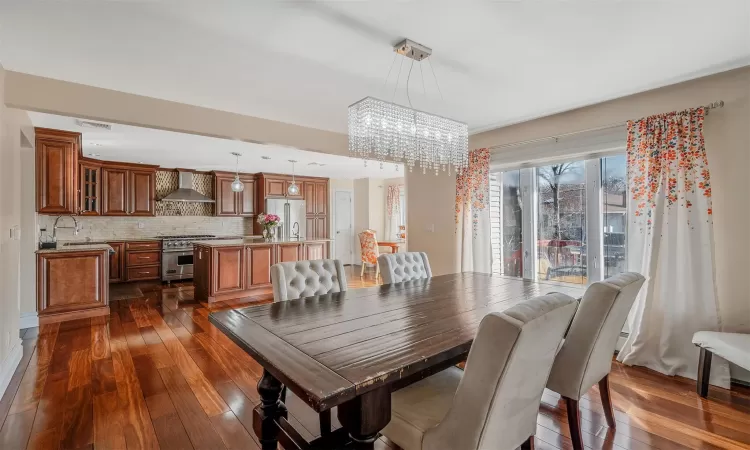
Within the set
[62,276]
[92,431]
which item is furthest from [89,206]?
[92,431]

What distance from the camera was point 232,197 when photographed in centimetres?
723

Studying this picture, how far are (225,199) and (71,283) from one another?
341 cm

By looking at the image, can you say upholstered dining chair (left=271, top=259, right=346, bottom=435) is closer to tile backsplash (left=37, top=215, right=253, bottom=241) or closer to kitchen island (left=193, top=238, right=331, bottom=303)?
kitchen island (left=193, top=238, right=331, bottom=303)

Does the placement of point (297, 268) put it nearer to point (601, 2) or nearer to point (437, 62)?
point (437, 62)

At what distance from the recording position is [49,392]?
7.49ft

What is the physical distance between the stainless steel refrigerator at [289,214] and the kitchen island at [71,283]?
136 inches

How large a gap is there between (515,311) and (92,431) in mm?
2325

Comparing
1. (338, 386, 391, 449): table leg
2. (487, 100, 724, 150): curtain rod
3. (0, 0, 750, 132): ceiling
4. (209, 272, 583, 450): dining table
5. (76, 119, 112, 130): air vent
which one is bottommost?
(338, 386, 391, 449): table leg

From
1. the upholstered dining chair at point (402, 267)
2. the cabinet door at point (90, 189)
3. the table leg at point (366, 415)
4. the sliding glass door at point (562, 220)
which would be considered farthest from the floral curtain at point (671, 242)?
the cabinet door at point (90, 189)

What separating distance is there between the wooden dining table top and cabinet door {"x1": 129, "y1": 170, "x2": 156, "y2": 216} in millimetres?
5784

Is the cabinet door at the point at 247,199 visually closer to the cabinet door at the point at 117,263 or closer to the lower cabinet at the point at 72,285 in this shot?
the cabinet door at the point at 117,263

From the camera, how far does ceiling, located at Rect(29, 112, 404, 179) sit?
4047mm

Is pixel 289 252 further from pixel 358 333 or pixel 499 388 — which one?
pixel 499 388

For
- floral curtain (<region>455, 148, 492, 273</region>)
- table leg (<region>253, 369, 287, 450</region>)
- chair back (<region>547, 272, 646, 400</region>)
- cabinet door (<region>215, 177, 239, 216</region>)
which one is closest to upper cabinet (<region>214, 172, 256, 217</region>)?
cabinet door (<region>215, 177, 239, 216</region>)
